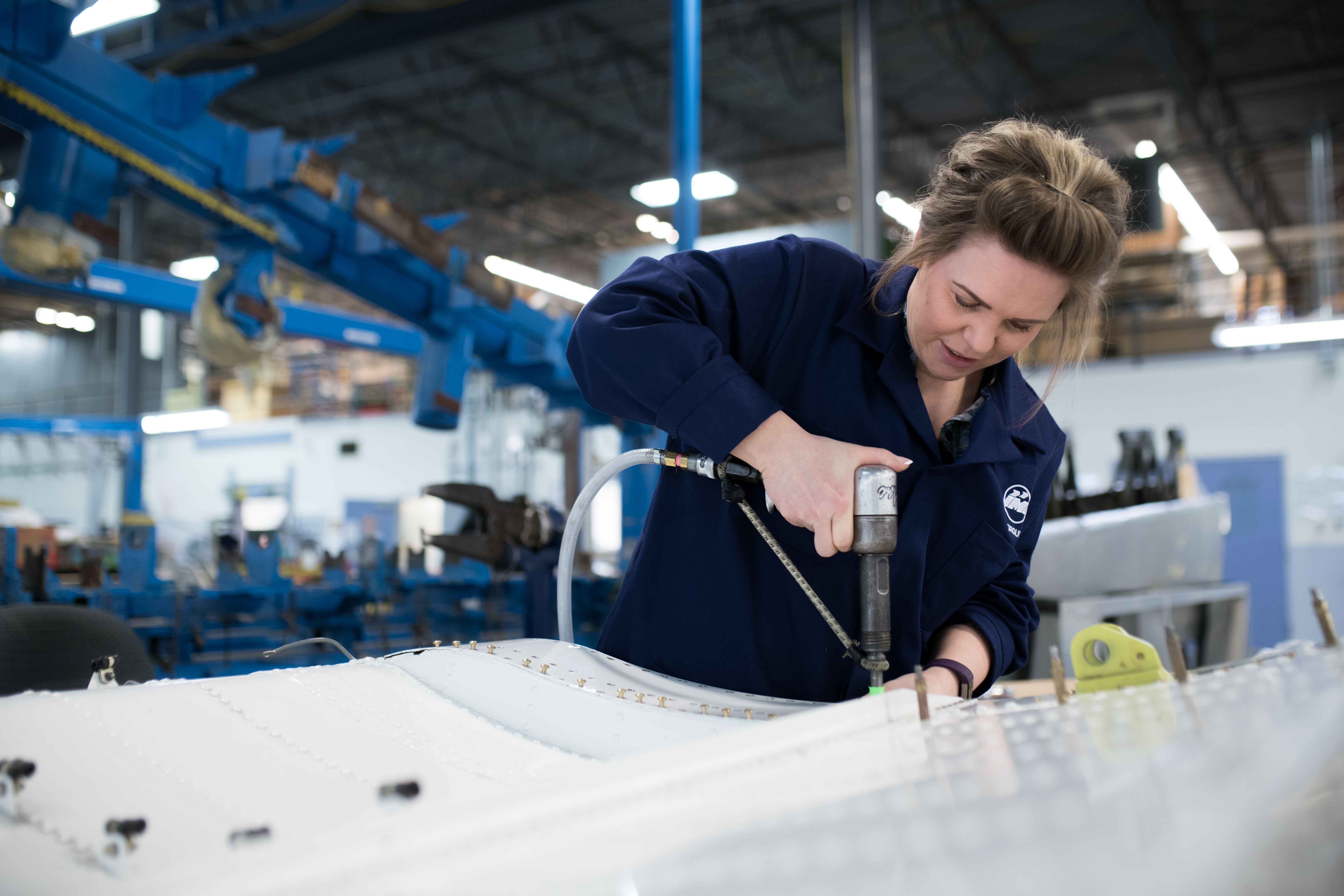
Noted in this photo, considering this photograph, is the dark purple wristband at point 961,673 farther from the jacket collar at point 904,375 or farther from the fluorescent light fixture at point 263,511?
the fluorescent light fixture at point 263,511

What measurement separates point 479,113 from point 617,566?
7262 millimetres

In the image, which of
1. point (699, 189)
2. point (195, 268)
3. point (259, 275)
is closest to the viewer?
point (259, 275)

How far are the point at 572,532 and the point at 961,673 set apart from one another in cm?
54

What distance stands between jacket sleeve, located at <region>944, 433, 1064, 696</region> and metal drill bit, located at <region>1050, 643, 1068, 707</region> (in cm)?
40

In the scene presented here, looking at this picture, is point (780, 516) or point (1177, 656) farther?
point (780, 516)

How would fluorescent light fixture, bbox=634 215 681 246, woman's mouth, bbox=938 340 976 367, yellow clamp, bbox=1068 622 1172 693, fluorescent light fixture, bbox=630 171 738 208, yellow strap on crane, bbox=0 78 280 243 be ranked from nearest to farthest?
yellow clamp, bbox=1068 622 1172 693 → woman's mouth, bbox=938 340 976 367 → yellow strap on crane, bbox=0 78 280 243 → fluorescent light fixture, bbox=630 171 738 208 → fluorescent light fixture, bbox=634 215 681 246

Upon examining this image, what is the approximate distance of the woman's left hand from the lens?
1.13 meters

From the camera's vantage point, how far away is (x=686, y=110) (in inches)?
170

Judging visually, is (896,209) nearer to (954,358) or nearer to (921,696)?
(954,358)

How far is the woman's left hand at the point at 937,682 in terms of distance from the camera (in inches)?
44.7

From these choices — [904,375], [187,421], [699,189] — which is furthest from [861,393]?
[187,421]

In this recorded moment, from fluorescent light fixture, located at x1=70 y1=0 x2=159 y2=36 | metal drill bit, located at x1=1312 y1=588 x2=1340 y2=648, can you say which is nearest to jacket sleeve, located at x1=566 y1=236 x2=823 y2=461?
metal drill bit, located at x1=1312 y1=588 x2=1340 y2=648

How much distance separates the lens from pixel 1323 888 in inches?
19.6

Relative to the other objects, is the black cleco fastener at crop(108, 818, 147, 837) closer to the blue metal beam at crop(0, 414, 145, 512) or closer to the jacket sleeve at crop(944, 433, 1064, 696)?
the jacket sleeve at crop(944, 433, 1064, 696)
